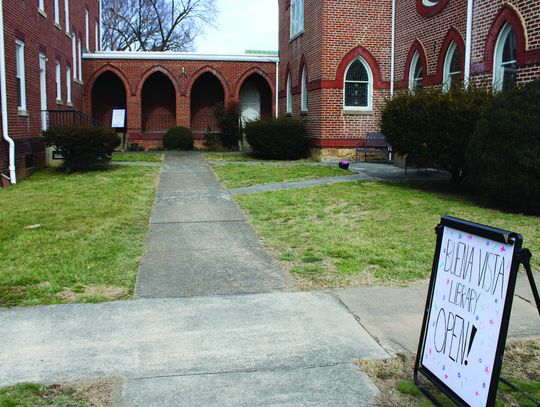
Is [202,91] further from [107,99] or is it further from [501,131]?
[501,131]

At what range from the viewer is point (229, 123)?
28.6 metres

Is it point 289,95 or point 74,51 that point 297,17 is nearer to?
point 289,95

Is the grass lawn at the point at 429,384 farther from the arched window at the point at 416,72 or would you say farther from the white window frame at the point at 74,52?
the white window frame at the point at 74,52

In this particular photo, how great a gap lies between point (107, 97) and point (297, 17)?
12.2 m

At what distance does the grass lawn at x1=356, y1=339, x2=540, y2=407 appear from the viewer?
11.6ft

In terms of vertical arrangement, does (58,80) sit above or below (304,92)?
above

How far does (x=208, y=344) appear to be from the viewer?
14.5 feet

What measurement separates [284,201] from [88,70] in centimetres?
2028

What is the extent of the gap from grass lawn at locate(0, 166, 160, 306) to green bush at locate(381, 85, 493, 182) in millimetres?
5716

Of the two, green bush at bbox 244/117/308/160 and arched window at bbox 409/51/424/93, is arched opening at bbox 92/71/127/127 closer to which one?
green bush at bbox 244/117/308/160

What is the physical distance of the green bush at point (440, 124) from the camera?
11695 mm

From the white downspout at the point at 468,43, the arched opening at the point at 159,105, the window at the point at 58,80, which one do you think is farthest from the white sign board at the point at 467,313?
the arched opening at the point at 159,105

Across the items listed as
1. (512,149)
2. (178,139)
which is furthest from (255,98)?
(512,149)

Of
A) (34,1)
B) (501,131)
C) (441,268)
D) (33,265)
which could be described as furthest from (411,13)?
(441,268)
